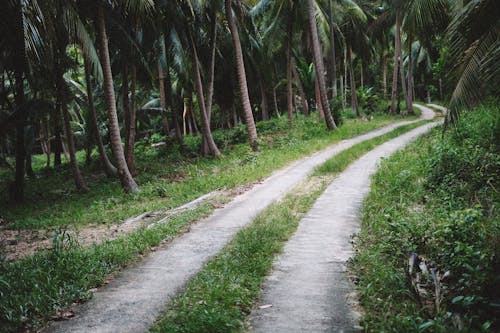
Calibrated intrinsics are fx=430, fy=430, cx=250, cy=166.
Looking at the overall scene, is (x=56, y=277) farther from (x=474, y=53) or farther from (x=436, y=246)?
(x=474, y=53)

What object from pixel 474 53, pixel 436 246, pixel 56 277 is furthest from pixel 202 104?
pixel 436 246

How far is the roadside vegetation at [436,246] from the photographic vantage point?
13.1 ft

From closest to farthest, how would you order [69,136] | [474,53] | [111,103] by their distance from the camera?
[474,53]
[111,103]
[69,136]

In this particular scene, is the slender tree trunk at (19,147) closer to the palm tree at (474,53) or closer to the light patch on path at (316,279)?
the light patch on path at (316,279)

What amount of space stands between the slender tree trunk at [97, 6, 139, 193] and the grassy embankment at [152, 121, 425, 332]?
6322mm

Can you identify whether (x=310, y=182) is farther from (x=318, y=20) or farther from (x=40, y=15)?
(x=318, y=20)

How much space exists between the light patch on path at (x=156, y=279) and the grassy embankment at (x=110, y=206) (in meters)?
0.29

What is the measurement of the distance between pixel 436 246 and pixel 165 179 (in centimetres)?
1215

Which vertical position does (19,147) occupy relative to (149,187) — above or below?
above

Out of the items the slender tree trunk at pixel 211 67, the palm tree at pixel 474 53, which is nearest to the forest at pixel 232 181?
the palm tree at pixel 474 53

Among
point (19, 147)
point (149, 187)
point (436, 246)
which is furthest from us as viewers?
point (19, 147)

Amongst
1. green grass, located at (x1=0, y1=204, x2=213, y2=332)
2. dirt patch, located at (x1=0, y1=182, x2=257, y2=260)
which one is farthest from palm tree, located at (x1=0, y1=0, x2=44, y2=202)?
green grass, located at (x1=0, y1=204, x2=213, y2=332)

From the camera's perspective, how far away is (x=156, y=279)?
5793mm

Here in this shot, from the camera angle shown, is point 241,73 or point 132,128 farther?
point 241,73
